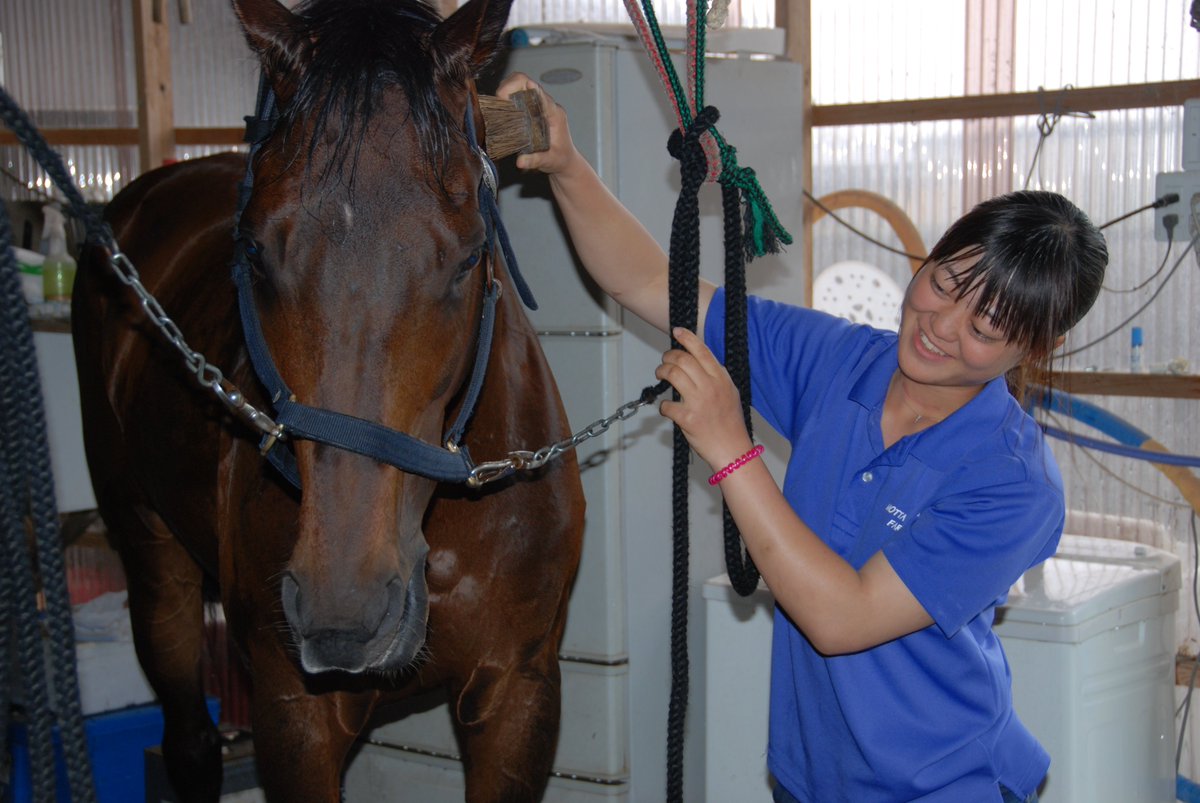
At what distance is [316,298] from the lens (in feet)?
3.81

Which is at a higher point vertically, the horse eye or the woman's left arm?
the horse eye

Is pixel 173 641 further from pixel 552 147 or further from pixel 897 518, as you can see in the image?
pixel 897 518

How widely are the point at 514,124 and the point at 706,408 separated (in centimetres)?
49

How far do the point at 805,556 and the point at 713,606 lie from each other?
1.27 m

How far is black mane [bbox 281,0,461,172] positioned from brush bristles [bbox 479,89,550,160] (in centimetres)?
12

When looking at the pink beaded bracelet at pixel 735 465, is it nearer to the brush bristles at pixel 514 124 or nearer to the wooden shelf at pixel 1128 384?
Answer: the brush bristles at pixel 514 124

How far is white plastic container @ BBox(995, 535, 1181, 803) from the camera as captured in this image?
6.76 feet

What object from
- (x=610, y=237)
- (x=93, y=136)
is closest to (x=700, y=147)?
(x=610, y=237)

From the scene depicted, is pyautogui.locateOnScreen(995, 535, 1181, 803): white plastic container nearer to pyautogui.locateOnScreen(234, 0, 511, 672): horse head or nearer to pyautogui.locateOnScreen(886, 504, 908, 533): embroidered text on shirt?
pyautogui.locateOnScreen(886, 504, 908, 533): embroidered text on shirt

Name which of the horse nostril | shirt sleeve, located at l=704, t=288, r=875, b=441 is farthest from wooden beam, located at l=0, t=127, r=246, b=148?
the horse nostril

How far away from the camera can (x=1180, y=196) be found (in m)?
2.80

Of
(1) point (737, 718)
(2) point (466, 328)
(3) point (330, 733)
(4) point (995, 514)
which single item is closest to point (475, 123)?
(2) point (466, 328)

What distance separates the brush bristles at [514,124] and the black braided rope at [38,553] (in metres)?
0.65

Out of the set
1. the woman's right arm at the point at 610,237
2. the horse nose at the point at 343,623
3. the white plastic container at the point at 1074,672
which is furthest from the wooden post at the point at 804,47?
the horse nose at the point at 343,623
